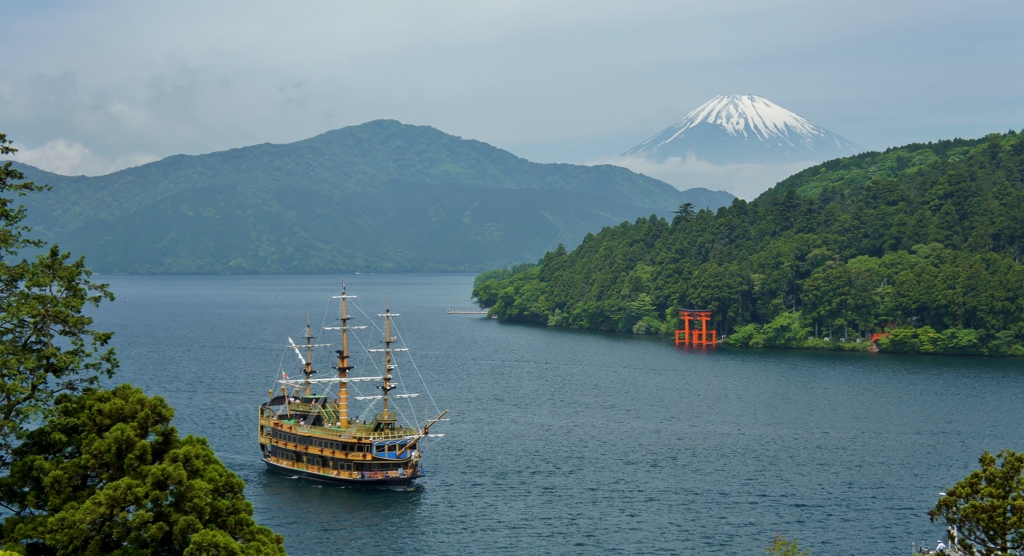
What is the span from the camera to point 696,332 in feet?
440

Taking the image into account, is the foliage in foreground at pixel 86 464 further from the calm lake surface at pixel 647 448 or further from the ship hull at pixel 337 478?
the ship hull at pixel 337 478

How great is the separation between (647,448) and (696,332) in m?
66.5

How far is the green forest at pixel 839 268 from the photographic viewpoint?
119562 mm

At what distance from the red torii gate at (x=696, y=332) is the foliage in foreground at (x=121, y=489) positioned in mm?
105329

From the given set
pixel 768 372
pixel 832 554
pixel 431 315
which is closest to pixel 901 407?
pixel 768 372

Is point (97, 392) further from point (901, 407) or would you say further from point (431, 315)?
point (431, 315)

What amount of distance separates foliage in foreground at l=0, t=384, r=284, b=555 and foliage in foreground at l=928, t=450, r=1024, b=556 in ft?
68.6

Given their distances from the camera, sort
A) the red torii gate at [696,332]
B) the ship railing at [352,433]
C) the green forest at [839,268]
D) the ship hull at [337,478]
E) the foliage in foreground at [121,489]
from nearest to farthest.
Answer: the foliage in foreground at [121,489] < the ship hull at [337,478] < the ship railing at [352,433] < the green forest at [839,268] < the red torii gate at [696,332]

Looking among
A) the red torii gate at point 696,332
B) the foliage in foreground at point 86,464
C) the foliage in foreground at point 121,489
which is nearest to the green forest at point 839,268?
the red torii gate at point 696,332

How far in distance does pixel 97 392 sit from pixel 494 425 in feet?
150

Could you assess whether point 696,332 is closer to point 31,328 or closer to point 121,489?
→ point 31,328

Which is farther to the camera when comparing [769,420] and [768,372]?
[768,372]

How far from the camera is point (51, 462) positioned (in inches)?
1236

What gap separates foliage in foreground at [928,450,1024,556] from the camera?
31750 millimetres
